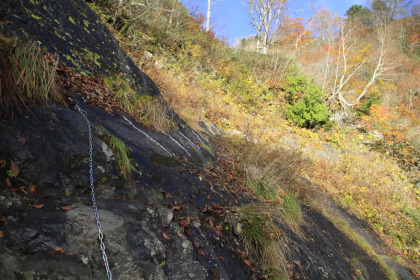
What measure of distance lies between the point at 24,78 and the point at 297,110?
12871 mm

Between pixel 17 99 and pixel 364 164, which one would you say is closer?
pixel 17 99

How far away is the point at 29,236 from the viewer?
1.26 m

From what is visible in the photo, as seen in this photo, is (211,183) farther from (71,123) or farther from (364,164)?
(364,164)

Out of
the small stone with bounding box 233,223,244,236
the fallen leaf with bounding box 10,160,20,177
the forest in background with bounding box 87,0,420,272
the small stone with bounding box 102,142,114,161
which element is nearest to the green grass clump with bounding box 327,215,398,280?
the forest in background with bounding box 87,0,420,272

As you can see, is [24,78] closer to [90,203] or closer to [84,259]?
[90,203]

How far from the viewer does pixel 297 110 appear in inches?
498

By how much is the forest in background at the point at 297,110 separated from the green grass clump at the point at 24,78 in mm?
3711

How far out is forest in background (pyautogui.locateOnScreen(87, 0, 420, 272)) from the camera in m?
7.19

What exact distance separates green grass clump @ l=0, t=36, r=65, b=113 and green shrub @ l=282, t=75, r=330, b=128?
12467 millimetres

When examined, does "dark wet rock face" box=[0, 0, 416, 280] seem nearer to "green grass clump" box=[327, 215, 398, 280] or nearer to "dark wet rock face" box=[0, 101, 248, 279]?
"dark wet rock face" box=[0, 101, 248, 279]

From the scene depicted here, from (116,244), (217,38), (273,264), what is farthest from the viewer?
(217,38)

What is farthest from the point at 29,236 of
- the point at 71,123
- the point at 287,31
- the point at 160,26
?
the point at 287,31

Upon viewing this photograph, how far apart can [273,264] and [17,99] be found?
125 inches

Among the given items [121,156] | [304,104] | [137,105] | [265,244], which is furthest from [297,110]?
[121,156]
